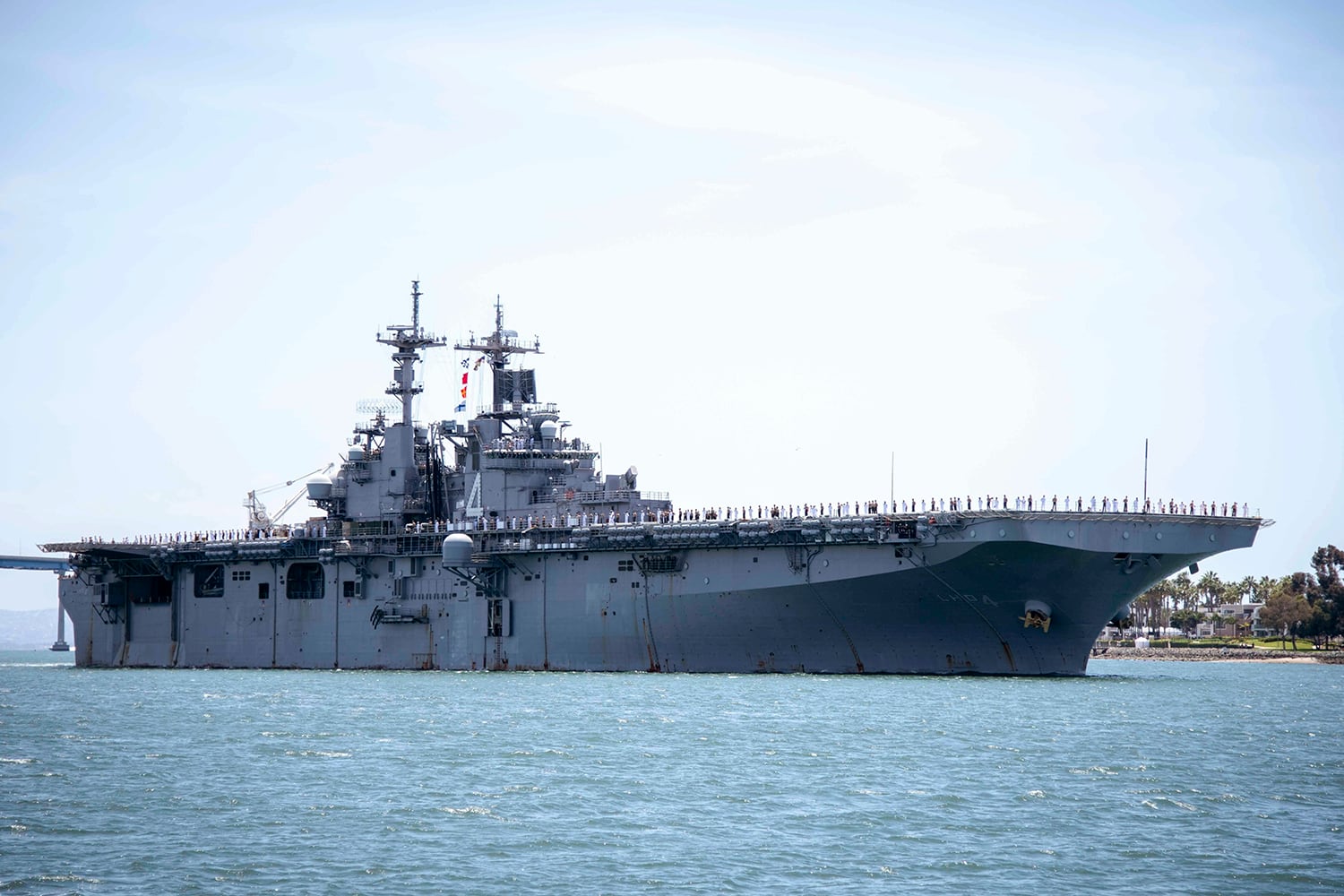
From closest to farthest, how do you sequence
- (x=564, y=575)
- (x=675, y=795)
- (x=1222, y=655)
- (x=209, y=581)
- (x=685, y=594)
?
(x=675, y=795)
(x=685, y=594)
(x=564, y=575)
(x=209, y=581)
(x=1222, y=655)

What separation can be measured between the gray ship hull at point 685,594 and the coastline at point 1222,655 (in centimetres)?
4312

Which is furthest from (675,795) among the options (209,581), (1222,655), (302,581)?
(1222,655)

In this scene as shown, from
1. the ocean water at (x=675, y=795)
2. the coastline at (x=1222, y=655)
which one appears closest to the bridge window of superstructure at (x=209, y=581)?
the ocean water at (x=675, y=795)

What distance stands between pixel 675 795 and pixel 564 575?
84.3 feet

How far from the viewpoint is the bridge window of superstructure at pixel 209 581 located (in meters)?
58.5

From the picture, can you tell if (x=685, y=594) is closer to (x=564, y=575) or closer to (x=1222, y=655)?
(x=564, y=575)

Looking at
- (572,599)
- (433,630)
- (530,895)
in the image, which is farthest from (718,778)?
(433,630)

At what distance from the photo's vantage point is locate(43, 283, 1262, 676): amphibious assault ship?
4134 cm

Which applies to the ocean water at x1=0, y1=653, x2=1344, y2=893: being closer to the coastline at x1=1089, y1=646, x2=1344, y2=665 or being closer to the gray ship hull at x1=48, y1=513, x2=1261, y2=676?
the gray ship hull at x1=48, y1=513, x2=1261, y2=676

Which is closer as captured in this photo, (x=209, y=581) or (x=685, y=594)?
(x=685, y=594)

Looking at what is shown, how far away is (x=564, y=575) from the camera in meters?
49.3

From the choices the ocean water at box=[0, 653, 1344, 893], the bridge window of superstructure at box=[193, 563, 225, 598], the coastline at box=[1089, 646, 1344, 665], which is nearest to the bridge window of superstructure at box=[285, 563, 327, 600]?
the bridge window of superstructure at box=[193, 563, 225, 598]

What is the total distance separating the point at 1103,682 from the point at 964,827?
2704 cm

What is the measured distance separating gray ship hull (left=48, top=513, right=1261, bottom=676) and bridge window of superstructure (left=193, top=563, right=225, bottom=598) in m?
0.07
